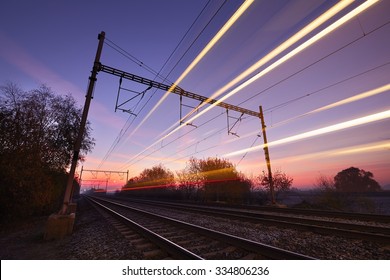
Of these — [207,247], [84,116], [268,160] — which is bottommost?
[207,247]

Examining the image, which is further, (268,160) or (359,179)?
(359,179)

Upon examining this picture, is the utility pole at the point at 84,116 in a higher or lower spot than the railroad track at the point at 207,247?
higher

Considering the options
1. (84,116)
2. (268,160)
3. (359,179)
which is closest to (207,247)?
(84,116)

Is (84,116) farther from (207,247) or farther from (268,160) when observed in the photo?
(268,160)

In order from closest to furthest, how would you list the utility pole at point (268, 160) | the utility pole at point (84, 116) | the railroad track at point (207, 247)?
the railroad track at point (207, 247)
the utility pole at point (84, 116)
the utility pole at point (268, 160)

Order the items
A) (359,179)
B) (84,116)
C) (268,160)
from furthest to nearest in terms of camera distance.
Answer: (359,179)
(268,160)
(84,116)

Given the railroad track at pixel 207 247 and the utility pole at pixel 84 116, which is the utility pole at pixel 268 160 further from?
the utility pole at pixel 84 116

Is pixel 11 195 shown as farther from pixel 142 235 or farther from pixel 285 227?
pixel 285 227

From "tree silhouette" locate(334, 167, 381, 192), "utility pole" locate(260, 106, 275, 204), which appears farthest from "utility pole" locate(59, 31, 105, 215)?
"tree silhouette" locate(334, 167, 381, 192)

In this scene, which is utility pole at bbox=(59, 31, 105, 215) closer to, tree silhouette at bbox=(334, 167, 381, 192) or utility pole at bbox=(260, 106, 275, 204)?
utility pole at bbox=(260, 106, 275, 204)

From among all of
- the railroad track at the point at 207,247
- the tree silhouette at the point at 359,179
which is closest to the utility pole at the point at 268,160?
the railroad track at the point at 207,247

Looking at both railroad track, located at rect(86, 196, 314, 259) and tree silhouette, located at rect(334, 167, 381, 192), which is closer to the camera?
railroad track, located at rect(86, 196, 314, 259)
